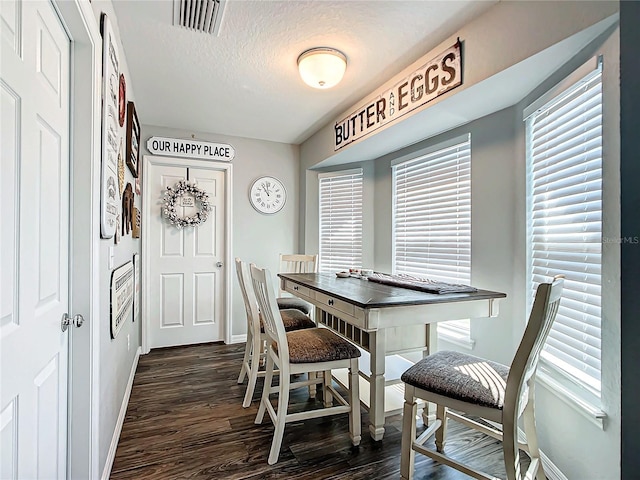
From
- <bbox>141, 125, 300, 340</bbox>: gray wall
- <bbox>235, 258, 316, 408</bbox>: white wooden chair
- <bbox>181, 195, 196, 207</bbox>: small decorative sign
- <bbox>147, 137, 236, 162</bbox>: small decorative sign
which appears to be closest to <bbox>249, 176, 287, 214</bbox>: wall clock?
<bbox>141, 125, 300, 340</bbox>: gray wall

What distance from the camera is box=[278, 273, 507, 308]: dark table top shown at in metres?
1.77

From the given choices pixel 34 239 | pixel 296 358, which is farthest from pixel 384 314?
pixel 34 239

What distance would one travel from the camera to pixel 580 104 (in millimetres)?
1567

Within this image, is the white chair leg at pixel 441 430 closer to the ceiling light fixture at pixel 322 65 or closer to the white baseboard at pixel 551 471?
the white baseboard at pixel 551 471

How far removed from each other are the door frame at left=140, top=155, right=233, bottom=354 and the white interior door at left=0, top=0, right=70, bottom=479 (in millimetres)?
2386

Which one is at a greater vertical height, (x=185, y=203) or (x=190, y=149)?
(x=190, y=149)

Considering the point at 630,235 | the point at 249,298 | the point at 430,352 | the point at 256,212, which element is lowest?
the point at 430,352

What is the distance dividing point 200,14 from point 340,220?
2496 millimetres

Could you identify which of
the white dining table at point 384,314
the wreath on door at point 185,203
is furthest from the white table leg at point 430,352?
the wreath on door at point 185,203

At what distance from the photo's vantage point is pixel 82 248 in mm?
1325

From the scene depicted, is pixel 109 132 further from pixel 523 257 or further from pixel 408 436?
pixel 523 257

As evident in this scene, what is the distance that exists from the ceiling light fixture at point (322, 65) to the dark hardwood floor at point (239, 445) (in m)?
2.28

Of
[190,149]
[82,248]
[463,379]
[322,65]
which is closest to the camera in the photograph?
[82,248]

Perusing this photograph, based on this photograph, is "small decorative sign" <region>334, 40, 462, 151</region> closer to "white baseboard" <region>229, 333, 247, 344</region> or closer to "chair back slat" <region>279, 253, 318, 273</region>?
"chair back slat" <region>279, 253, 318, 273</region>
